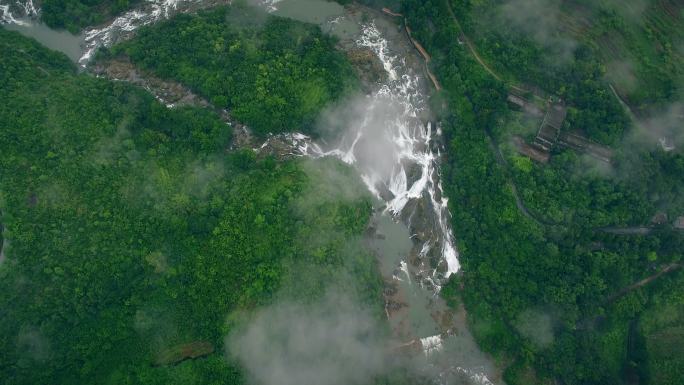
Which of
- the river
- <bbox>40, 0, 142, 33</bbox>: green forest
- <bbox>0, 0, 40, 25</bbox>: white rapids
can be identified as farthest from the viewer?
<bbox>0, 0, 40, 25</bbox>: white rapids

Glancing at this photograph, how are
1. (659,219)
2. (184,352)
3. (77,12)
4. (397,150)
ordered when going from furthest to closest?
(77,12) < (397,150) < (659,219) < (184,352)

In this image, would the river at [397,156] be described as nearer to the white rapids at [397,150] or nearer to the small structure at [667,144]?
the white rapids at [397,150]

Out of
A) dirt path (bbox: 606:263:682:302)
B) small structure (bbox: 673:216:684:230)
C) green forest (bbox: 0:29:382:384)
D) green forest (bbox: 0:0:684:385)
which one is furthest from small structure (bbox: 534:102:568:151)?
green forest (bbox: 0:29:382:384)

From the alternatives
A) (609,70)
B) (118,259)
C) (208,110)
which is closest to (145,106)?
(208,110)

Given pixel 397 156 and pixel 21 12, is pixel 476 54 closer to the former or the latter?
pixel 397 156

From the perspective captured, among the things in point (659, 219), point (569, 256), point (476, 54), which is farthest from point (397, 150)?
point (659, 219)

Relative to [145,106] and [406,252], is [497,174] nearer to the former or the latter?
[406,252]

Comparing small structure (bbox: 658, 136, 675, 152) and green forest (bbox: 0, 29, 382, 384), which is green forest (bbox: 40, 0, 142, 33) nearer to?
green forest (bbox: 0, 29, 382, 384)
